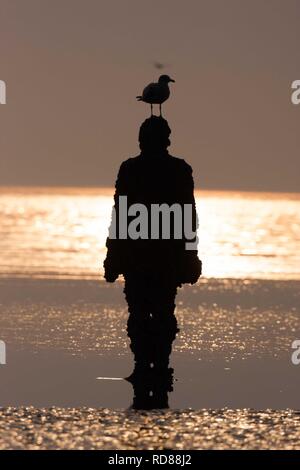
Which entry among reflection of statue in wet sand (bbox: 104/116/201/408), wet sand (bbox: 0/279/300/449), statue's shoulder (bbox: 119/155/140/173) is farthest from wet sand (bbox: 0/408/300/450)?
statue's shoulder (bbox: 119/155/140/173)

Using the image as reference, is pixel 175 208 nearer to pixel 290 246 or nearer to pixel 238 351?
pixel 238 351

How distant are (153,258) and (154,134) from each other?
87 cm

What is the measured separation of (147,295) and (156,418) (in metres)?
1.29

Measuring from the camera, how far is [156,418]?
32.5ft

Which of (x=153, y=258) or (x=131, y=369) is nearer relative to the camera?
(x=153, y=258)

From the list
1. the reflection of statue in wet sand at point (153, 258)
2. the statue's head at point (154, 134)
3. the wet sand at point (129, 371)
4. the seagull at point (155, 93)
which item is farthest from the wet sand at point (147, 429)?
the seagull at point (155, 93)

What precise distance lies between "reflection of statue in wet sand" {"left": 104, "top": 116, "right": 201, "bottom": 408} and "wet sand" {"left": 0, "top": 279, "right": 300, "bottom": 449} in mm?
463

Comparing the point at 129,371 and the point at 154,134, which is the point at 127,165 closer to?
the point at 154,134

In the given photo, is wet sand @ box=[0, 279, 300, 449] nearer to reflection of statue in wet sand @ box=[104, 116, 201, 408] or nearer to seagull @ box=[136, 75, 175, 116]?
reflection of statue in wet sand @ box=[104, 116, 201, 408]

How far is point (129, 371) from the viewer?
42.4ft

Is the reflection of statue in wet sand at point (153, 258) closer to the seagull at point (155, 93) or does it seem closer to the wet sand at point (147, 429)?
the seagull at point (155, 93)

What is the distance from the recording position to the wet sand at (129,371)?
9.10 meters

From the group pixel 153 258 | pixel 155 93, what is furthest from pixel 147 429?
pixel 155 93
